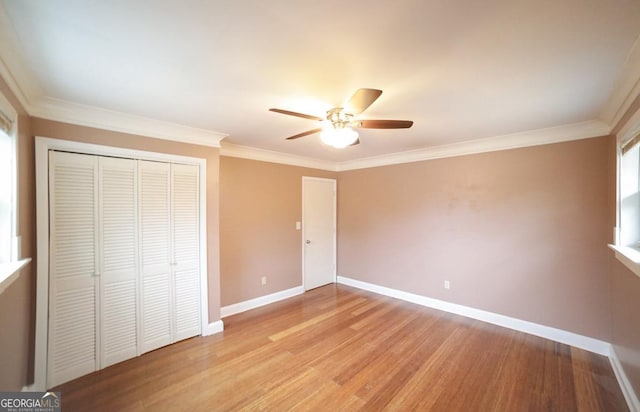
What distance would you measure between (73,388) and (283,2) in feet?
10.4

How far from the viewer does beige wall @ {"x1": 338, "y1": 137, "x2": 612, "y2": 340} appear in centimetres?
258

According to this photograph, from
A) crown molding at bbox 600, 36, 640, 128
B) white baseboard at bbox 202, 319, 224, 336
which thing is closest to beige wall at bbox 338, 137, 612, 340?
crown molding at bbox 600, 36, 640, 128

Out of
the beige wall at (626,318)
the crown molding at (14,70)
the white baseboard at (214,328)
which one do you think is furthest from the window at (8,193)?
the beige wall at (626,318)

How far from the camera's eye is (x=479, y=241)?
3289mm

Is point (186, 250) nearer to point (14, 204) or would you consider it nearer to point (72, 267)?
point (72, 267)

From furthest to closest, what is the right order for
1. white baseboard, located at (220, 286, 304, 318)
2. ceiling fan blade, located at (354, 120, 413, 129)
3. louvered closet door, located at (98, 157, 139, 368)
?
white baseboard, located at (220, 286, 304, 318) → louvered closet door, located at (98, 157, 139, 368) → ceiling fan blade, located at (354, 120, 413, 129)

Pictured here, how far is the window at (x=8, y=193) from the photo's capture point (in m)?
1.61

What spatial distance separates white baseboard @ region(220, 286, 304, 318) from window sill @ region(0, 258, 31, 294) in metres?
2.14

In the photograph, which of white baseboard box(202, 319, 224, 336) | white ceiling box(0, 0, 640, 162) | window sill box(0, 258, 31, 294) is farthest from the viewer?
white baseboard box(202, 319, 224, 336)

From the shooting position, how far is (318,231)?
185 inches

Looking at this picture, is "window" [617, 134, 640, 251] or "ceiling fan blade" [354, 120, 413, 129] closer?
"ceiling fan blade" [354, 120, 413, 129]

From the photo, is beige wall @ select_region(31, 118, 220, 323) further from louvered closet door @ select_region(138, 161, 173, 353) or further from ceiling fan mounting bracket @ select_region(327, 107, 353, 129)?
ceiling fan mounting bracket @ select_region(327, 107, 353, 129)

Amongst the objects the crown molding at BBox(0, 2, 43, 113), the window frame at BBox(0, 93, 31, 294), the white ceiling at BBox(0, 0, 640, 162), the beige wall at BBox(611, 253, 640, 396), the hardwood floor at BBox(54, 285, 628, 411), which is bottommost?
the hardwood floor at BBox(54, 285, 628, 411)

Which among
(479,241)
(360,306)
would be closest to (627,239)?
(479,241)
